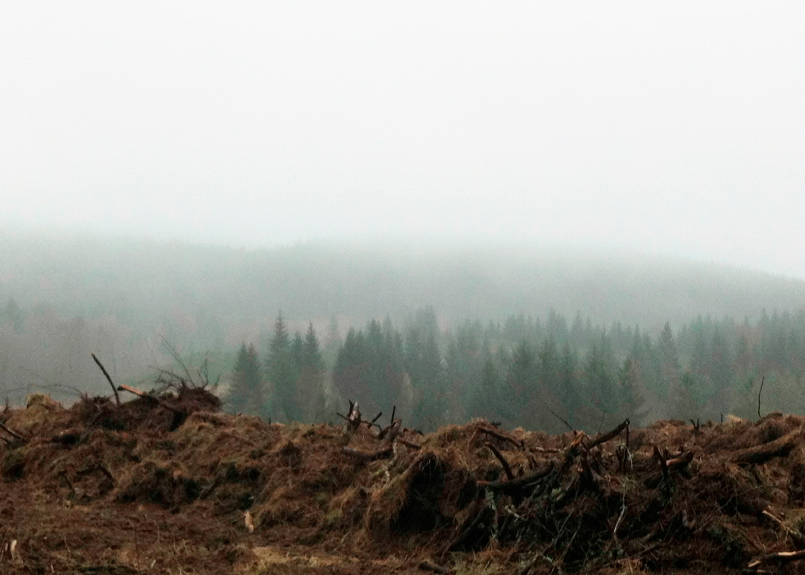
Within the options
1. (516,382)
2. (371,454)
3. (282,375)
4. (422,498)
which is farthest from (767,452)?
(282,375)

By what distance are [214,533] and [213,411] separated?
575 centimetres

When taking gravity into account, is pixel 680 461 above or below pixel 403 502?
above

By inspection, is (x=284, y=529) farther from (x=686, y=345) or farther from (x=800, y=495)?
Result: (x=686, y=345)

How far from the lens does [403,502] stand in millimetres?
6574

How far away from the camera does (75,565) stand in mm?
4855

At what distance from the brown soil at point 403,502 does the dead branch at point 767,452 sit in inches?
0.7

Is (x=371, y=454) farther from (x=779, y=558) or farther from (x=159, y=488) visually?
(x=779, y=558)

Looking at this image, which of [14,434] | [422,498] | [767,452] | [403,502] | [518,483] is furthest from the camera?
[14,434]

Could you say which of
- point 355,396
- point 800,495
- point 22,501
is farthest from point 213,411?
point 355,396

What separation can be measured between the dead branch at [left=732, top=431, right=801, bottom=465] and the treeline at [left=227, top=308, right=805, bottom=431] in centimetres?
4096

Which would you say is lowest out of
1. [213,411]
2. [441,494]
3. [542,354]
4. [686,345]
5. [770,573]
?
[686,345]

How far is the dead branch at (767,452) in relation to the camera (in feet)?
20.5

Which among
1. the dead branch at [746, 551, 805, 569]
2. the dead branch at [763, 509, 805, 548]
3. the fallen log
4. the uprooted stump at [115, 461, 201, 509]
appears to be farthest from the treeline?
the dead branch at [746, 551, 805, 569]

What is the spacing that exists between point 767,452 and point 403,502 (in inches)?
158
